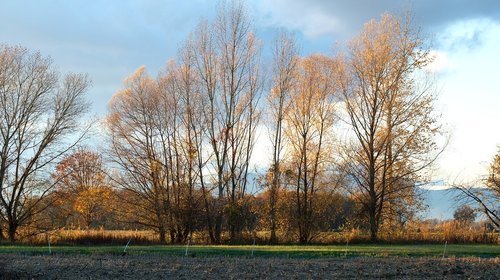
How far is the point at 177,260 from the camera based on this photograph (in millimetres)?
18328

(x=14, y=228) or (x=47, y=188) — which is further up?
(x=47, y=188)

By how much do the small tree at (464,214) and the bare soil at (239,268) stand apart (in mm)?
18822

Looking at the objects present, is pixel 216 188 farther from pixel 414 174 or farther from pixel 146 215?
pixel 414 174

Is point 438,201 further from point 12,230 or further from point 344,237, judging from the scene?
point 12,230

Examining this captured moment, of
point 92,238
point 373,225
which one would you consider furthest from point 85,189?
point 373,225

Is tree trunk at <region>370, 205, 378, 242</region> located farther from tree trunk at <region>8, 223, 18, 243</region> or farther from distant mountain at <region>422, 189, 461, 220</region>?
tree trunk at <region>8, 223, 18, 243</region>

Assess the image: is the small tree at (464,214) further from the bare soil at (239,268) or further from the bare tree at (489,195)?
the bare soil at (239,268)

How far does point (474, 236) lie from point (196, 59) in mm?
22576

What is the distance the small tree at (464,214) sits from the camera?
1430 inches

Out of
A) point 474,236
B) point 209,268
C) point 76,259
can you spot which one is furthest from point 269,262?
point 474,236

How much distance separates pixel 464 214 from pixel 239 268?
1047 inches

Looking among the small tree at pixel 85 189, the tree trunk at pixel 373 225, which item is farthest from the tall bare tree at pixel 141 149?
the tree trunk at pixel 373 225

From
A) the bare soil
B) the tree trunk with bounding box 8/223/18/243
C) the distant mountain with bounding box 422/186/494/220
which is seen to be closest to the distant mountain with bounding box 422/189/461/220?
the distant mountain with bounding box 422/186/494/220

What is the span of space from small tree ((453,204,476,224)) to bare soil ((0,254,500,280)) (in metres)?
18.8
